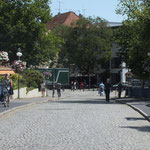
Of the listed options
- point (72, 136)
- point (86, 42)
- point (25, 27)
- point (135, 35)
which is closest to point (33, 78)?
point (25, 27)

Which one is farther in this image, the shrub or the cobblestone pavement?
the shrub

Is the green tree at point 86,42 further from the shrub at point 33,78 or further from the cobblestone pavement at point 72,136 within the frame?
the cobblestone pavement at point 72,136

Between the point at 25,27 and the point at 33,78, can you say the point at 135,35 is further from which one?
the point at 25,27

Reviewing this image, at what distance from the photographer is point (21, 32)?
200 feet

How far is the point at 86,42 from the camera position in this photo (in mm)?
88625

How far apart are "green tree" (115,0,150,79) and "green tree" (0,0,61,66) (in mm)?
22274

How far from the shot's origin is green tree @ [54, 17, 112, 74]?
8825 centimetres

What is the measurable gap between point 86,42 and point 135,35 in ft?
169

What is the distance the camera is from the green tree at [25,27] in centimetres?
6083

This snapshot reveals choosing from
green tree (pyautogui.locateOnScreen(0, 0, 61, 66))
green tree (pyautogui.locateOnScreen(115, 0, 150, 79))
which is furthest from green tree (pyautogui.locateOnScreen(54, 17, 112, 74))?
green tree (pyautogui.locateOnScreen(115, 0, 150, 79))

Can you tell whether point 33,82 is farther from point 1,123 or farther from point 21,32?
point 1,123

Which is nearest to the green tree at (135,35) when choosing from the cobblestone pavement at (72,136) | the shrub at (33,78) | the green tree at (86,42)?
the shrub at (33,78)

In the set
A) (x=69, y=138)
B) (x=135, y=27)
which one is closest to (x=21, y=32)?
(x=135, y=27)

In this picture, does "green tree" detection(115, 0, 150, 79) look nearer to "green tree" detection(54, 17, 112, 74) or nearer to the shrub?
the shrub
